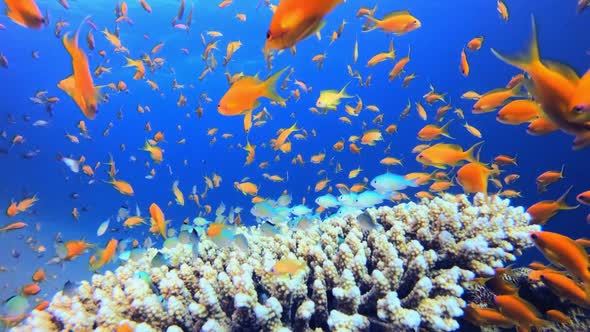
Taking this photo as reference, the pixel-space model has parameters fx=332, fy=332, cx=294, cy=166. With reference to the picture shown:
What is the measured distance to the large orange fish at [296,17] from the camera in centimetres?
171

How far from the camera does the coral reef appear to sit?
2717mm

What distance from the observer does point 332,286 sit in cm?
306

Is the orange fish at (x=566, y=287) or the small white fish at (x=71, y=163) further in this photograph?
the small white fish at (x=71, y=163)

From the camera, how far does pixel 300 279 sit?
2932 mm

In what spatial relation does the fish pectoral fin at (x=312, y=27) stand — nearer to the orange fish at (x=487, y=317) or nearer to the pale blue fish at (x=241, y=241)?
the pale blue fish at (x=241, y=241)

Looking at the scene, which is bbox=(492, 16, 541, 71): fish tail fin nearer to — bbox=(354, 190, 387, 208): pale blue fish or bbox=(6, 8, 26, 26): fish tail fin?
bbox=(6, 8, 26, 26): fish tail fin

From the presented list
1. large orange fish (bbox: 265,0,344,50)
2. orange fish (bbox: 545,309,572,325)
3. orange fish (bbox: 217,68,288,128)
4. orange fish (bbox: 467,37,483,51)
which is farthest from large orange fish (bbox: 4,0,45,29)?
orange fish (bbox: 467,37,483,51)

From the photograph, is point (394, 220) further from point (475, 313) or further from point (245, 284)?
point (245, 284)

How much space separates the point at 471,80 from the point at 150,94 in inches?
1753

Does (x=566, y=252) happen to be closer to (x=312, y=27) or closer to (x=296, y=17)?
(x=312, y=27)

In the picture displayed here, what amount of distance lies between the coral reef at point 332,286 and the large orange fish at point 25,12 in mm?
2381

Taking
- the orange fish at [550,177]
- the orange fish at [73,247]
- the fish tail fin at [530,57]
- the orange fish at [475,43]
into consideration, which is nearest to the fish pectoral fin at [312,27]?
the fish tail fin at [530,57]

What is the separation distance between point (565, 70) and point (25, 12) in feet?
12.2

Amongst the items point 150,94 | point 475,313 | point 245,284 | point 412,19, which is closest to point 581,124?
point 475,313
